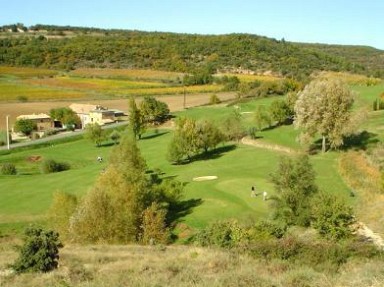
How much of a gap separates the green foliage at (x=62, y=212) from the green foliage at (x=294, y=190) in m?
13.4

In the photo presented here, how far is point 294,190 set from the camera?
32625mm

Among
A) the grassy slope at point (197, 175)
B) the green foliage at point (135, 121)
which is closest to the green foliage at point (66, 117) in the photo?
the green foliage at point (135, 121)

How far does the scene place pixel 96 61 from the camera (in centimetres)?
18525

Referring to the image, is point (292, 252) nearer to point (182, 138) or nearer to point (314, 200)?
point (314, 200)

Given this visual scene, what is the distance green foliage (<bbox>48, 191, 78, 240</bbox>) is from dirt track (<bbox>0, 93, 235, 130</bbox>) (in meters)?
67.6

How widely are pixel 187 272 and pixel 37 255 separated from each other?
19.5ft

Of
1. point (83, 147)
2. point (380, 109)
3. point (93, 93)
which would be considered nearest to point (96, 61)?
point (93, 93)

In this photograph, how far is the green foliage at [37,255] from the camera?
19047mm

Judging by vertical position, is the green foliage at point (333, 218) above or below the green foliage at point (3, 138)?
above

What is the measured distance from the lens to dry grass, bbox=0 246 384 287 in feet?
46.3

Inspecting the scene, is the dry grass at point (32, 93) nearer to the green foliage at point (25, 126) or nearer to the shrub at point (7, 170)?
the green foliage at point (25, 126)

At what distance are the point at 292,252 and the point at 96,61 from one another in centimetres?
17210

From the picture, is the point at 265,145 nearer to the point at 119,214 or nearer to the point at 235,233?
the point at 119,214

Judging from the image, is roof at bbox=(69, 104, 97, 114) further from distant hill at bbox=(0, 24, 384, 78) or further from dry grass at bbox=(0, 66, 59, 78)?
distant hill at bbox=(0, 24, 384, 78)
